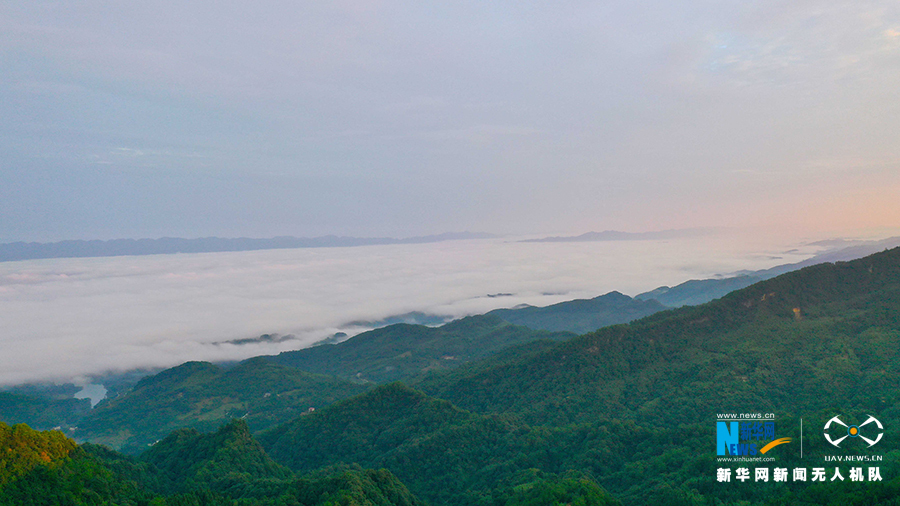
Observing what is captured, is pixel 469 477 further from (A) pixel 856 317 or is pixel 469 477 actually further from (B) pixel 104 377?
(B) pixel 104 377

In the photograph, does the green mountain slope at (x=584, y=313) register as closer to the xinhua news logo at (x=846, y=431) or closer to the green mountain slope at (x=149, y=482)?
the xinhua news logo at (x=846, y=431)

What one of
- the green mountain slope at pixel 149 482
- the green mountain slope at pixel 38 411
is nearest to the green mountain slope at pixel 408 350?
the green mountain slope at pixel 38 411

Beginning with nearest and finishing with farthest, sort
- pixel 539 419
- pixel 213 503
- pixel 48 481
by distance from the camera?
pixel 48 481
pixel 213 503
pixel 539 419

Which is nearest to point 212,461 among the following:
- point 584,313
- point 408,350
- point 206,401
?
point 206,401

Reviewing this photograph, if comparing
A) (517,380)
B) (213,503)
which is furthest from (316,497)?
(517,380)

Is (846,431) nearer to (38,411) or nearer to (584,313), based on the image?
(584,313)
